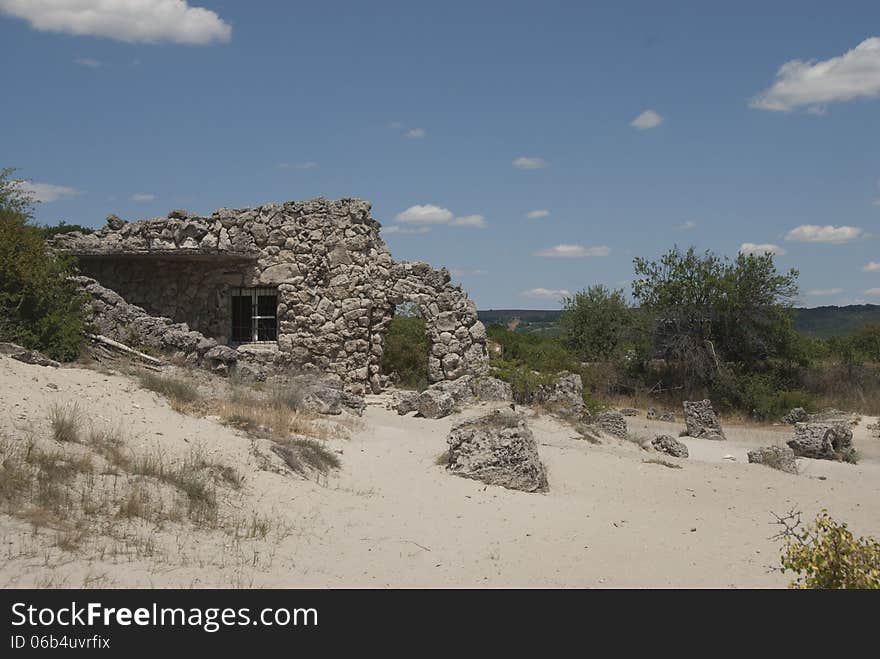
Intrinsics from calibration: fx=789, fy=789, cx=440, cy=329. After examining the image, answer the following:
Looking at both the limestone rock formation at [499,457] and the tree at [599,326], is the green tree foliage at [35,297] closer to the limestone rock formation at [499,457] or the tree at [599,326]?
the limestone rock formation at [499,457]

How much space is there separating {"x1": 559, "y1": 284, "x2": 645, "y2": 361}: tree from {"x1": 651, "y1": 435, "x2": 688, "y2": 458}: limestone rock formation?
10.4 m

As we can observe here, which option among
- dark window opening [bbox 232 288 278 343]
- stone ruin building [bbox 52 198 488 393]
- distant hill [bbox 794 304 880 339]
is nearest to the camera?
stone ruin building [bbox 52 198 488 393]

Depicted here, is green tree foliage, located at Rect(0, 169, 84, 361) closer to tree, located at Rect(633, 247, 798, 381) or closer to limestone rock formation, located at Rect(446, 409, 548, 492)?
limestone rock formation, located at Rect(446, 409, 548, 492)

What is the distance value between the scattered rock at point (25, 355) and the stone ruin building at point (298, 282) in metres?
6.21

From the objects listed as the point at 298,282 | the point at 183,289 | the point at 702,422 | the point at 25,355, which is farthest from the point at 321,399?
the point at 702,422

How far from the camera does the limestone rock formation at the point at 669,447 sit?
13547mm

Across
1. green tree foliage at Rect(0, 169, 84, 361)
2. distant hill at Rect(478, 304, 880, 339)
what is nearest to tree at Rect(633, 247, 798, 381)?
green tree foliage at Rect(0, 169, 84, 361)

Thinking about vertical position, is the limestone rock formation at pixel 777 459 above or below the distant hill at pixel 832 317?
below

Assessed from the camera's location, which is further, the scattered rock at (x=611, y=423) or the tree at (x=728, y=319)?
the tree at (x=728, y=319)

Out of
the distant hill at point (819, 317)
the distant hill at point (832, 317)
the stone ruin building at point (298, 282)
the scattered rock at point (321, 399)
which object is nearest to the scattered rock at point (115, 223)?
the stone ruin building at point (298, 282)

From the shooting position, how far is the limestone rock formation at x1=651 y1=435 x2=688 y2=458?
44.4 feet

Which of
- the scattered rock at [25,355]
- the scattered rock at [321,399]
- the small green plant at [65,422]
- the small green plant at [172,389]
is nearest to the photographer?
the small green plant at [65,422]

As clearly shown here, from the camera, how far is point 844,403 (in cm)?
2189
